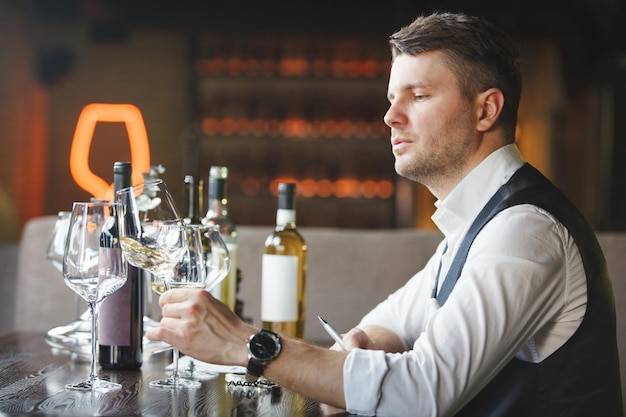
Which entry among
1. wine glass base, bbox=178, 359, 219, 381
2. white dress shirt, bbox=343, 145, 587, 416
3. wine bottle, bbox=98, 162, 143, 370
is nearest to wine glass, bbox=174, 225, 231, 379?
wine glass base, bbox=178, 359, 219, 381

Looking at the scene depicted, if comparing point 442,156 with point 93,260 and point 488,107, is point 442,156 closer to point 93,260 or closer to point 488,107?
point 488,107

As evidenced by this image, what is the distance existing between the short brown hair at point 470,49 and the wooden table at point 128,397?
67cm

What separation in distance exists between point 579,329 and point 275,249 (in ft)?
2.16

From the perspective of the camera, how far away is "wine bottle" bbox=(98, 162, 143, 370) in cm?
150

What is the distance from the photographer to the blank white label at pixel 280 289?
1646 mm

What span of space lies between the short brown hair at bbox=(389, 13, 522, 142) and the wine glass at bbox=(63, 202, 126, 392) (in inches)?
25.1

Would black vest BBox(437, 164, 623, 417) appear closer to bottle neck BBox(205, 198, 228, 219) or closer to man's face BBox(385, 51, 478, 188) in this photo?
man's face BBox(385, 51, 478, 188)

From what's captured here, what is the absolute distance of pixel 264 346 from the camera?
3.97 ft

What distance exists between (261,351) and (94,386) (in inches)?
12.4

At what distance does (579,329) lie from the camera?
4.20ft

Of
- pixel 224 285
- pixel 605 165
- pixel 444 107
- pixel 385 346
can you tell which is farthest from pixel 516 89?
pixel 605 165

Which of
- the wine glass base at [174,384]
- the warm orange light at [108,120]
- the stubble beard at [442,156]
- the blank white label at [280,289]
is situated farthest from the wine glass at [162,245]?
the warm orange light at [108,120]

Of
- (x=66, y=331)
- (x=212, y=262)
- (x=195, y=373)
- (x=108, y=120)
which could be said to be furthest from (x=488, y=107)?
(x=108, y=120)

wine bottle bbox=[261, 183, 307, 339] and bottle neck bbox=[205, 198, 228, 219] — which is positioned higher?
bottle neck bbox=[205, 198, 228, 219]
